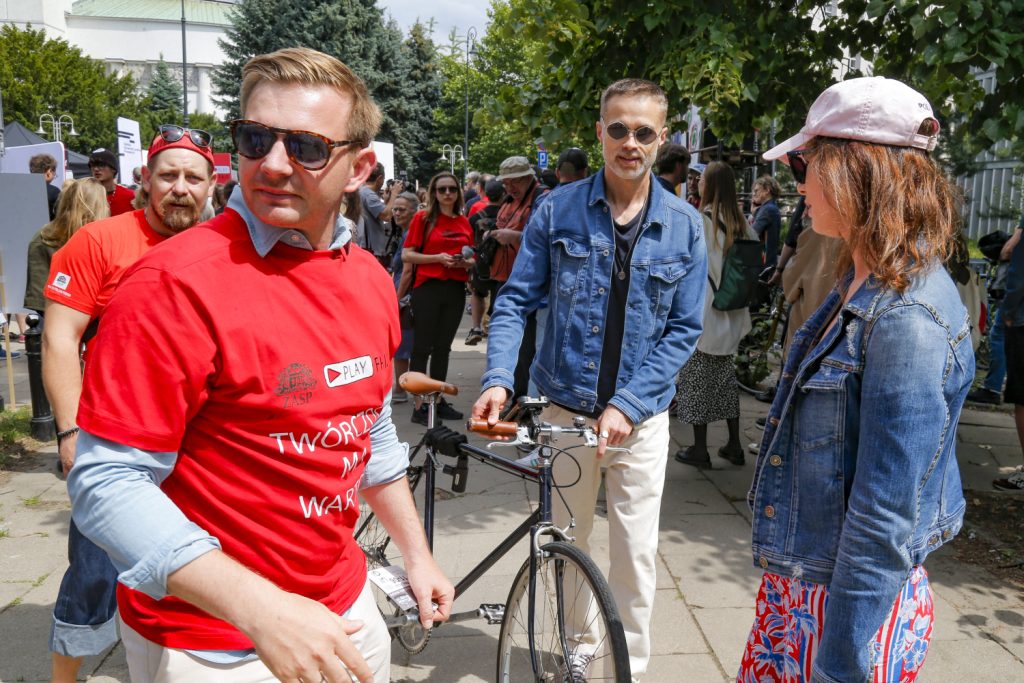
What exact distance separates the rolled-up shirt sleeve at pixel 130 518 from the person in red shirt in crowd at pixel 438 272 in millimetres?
6024

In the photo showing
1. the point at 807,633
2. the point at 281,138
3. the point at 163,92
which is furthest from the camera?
the point at 163,92

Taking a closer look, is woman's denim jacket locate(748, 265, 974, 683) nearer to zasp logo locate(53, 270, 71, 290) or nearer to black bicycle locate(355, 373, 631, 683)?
black bicycle locate(355, 373, 631, 683)

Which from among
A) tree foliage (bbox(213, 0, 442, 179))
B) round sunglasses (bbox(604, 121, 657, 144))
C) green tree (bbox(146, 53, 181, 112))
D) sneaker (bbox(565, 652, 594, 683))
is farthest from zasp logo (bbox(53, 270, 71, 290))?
green tree (bbox(146, 53, 181, 112))

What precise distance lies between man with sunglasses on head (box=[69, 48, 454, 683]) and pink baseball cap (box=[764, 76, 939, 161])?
910 millimetres

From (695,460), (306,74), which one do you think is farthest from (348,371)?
(695,460)

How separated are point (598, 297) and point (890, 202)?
1.51m

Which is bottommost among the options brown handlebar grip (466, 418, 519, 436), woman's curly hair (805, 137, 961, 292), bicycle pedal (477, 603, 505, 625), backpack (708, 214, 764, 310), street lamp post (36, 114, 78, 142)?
bicycle pedal (477, 603, 505, 625)

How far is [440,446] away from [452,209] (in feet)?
15.5

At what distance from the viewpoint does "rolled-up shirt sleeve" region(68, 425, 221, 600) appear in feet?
4.22

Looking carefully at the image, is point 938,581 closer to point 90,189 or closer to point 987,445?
point 987,445

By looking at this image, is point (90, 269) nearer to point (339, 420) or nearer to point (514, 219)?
point (339, 420)

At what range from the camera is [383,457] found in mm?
2000

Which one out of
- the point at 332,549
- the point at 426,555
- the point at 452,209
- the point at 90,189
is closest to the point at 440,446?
the point at 426,555

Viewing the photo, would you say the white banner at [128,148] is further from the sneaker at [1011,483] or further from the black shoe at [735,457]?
the sneaker at [1011,483]
